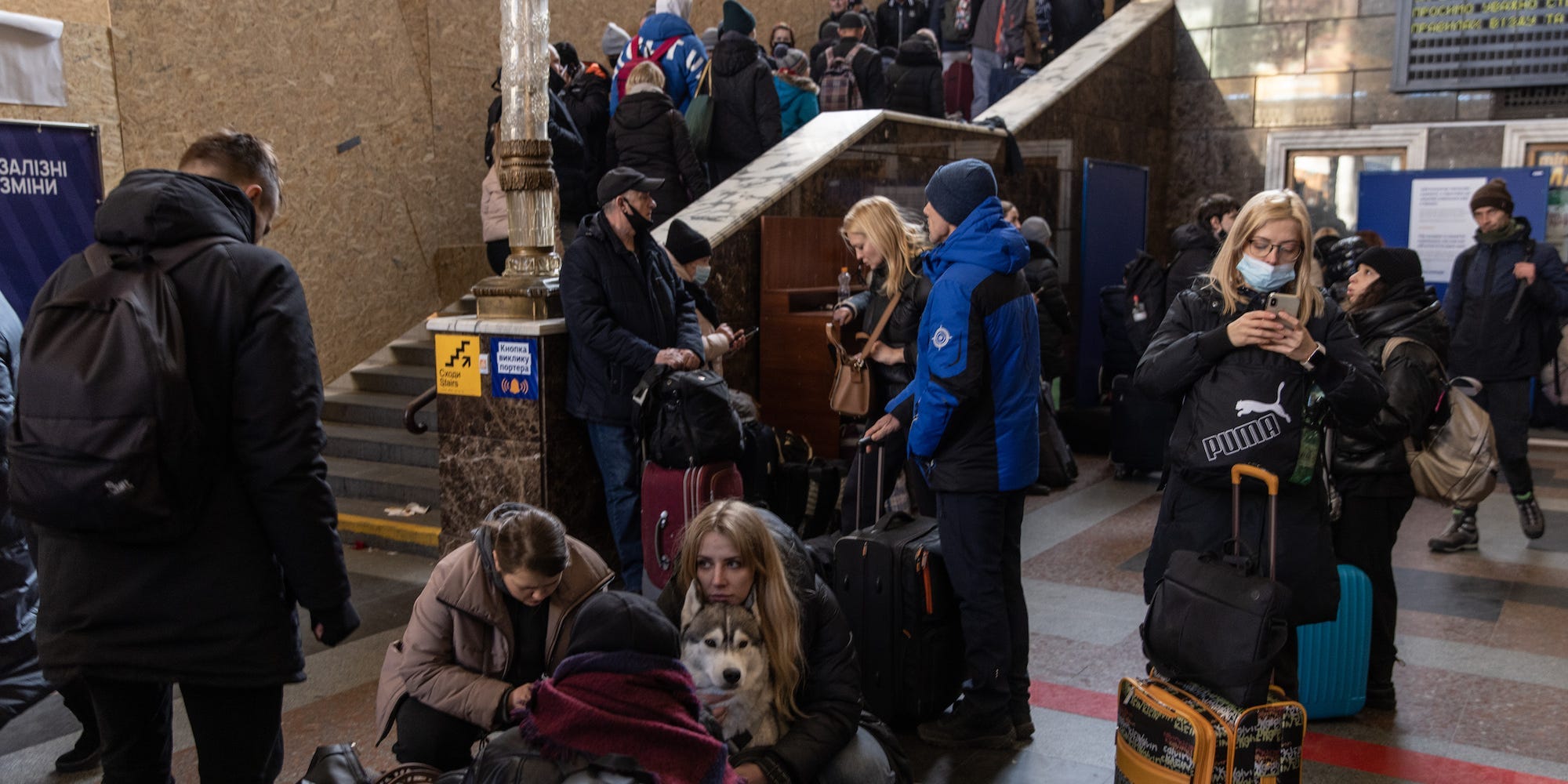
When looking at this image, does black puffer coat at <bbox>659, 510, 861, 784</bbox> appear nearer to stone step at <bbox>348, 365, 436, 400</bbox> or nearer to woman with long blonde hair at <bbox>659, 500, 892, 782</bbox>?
woman with long blonde hair at <bbox>659, 500, 892, 782</bbox>

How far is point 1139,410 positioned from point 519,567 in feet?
19.0

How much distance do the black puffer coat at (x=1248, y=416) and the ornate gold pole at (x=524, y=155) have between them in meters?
2.92

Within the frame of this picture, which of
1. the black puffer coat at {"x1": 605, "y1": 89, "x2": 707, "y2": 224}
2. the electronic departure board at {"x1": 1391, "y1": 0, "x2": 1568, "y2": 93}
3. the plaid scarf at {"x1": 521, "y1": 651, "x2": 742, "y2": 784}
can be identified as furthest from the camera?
the electronic departure board at {"x1": 1391, "y1": 0, "x2": 1568, "y2": 93}

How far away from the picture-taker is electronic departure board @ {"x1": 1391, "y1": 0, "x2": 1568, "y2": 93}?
10656 millimetres

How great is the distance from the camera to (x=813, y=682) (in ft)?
10.5

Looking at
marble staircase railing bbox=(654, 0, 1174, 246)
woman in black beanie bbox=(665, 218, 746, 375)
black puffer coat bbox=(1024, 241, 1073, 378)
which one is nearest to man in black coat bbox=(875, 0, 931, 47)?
marble staircase railing bbox=(654, 0, 1174, 246)

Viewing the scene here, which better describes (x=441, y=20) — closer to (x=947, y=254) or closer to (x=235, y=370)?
(x=947, y=254)

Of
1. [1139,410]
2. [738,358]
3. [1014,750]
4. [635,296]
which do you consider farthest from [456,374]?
[1139,410]

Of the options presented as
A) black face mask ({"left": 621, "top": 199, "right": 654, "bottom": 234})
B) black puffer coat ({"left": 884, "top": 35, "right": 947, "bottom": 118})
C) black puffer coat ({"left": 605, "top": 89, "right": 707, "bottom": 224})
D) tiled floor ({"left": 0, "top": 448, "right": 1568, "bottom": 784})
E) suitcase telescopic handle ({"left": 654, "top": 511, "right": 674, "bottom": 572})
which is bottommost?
tiled floor ({"left": 0, "top": 448, "right": 1568, "bottom": 784})

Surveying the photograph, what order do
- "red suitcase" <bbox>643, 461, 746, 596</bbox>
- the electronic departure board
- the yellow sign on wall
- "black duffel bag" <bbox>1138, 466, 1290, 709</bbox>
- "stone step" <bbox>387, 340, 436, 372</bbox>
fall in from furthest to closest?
the electronic departure board → "stone step" <bbox>387, 340, 436, 372</bbox> → the yellow sign on wall → "red suitcase" <bbox>643, 461, 746, 596</bbox> → "black duffel bag" <bbox>1138, 466, 1290, 709</bbox>

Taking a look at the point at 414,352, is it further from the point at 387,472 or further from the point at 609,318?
the point at 609,318

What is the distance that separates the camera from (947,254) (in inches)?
156

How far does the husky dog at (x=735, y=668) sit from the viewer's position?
10.0 ft

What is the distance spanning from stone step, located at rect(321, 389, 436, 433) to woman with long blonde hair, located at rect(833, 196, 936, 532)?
3445 millimetres
